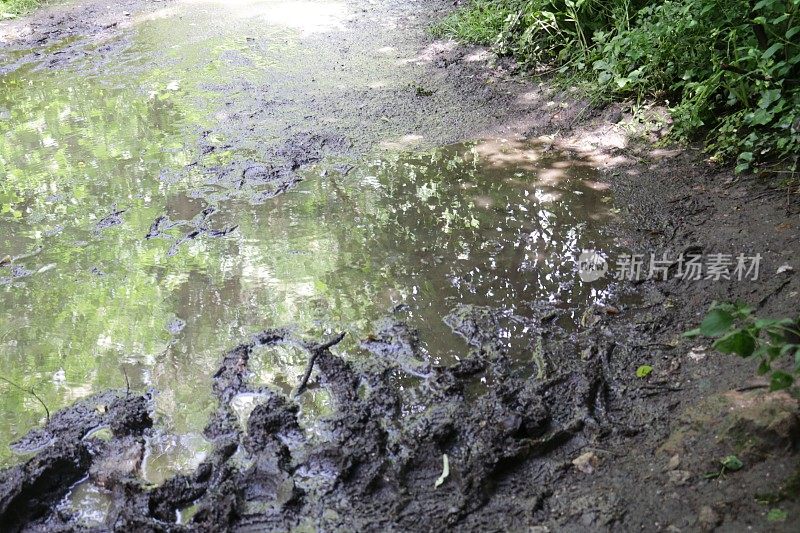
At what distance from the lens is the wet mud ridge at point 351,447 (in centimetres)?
244

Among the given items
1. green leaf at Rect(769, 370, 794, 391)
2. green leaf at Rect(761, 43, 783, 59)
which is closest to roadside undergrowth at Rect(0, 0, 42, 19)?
green leaf at Rect(761, 43, 783, 59)

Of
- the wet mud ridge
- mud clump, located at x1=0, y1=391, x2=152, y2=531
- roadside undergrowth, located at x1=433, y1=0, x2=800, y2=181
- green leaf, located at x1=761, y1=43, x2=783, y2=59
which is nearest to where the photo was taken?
the wet mud ridge

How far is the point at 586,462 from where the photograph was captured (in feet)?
8.26

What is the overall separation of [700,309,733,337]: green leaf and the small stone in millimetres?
788

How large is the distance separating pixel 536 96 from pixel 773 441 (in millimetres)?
3935

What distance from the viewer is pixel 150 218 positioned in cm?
439

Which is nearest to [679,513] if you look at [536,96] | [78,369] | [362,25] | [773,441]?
[773,441]

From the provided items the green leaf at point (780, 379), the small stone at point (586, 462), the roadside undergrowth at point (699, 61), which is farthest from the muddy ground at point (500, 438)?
the roadside undergrowth at point (699, 61)

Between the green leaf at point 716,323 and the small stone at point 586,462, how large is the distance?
79 cm

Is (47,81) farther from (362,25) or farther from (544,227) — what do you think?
(544,227)

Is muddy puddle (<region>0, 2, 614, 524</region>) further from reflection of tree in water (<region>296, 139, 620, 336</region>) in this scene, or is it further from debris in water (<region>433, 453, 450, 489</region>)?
debris in water (<region>433, 453, 450, 489</region>)

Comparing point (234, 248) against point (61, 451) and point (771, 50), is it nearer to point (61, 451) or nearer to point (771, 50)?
point (61, 451)

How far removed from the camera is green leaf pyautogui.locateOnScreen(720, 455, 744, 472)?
224 centimetres

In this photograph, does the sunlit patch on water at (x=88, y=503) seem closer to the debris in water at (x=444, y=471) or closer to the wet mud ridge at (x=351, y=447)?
the wet mud ridge at (x=351, y=447)
